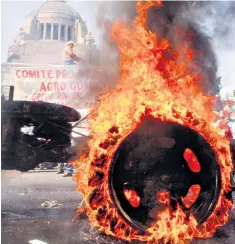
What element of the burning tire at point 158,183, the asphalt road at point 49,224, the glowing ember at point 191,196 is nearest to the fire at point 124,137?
the burning tire at point 158,183

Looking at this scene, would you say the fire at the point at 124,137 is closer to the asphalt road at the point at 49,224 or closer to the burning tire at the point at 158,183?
the burning tire at the point at 158,183

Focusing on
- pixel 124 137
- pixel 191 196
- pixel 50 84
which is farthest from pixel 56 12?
pixel 191 196

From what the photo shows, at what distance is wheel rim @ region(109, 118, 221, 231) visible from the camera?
3.39m

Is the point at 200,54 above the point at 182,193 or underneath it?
above

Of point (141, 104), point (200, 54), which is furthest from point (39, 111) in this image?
point (200, 54)

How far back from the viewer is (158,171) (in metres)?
3.57

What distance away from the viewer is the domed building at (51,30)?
128ft

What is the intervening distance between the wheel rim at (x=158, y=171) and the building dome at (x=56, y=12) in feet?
172

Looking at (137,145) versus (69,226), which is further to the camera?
(69,226)

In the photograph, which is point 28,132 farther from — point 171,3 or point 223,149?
point 171,3

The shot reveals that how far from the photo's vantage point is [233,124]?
14953 mm

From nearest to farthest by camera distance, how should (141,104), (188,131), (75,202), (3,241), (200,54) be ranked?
(188,131) → (141,104) → (3,241) → (200,54) → (75,202)

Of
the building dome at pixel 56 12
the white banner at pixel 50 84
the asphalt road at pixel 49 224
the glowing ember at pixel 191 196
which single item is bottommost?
the asphalt road at pixel 49 224

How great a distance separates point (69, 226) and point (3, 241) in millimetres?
1179
